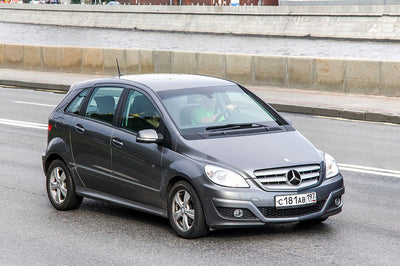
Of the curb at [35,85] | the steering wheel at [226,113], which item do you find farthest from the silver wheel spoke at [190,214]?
the curb at [35,85]

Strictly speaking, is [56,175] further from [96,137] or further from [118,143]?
[118,143]

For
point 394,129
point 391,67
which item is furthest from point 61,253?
point 391,67

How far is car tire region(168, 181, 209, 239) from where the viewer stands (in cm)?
651

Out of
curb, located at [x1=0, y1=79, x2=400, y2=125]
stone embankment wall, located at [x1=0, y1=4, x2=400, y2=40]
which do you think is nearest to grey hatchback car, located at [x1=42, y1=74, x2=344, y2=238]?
curb, located at [x1=0, y1=79, x2=400, y2=125]

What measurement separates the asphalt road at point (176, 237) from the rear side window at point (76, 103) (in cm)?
104

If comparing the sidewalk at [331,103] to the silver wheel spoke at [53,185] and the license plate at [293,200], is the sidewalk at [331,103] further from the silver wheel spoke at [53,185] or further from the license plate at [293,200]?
the license plate at [293,200]

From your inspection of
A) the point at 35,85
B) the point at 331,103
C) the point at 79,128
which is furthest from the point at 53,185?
the point at 35,85

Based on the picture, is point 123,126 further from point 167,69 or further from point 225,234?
point 167,69

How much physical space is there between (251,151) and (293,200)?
0.57 metres

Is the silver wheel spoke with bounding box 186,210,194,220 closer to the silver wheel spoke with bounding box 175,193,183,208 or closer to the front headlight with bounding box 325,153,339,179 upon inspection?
the silver wheel spoke with bounding box 175,193,183,208

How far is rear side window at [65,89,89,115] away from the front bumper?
238cm

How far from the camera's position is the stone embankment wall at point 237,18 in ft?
210

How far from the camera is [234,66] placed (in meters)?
22.8

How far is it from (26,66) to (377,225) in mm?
24333
